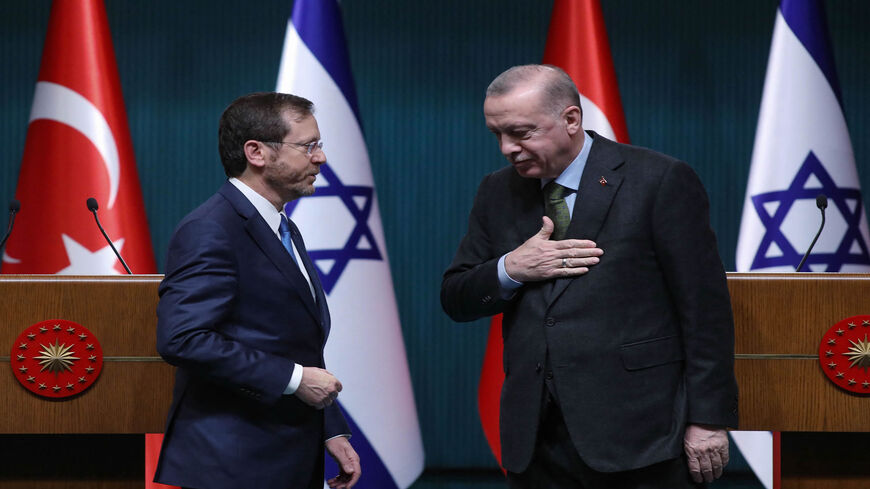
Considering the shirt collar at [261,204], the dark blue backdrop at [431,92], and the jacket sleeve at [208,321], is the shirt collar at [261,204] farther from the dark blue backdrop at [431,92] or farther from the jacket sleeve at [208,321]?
the dark blue backdrop at [431,92]

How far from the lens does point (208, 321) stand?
1594 mm

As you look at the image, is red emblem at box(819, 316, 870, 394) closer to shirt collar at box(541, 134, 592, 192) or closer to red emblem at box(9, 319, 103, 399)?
shirt collar at box(541, 134, 592, 192)

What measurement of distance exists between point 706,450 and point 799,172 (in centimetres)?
226

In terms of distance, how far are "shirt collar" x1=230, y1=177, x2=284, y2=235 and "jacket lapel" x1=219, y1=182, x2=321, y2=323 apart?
25mm

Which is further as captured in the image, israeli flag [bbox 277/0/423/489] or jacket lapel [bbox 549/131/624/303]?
israeli flag [bbox 277/0/423/489]

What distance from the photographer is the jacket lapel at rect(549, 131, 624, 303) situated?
1.73 m

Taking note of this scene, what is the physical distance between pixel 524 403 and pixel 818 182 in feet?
7.70

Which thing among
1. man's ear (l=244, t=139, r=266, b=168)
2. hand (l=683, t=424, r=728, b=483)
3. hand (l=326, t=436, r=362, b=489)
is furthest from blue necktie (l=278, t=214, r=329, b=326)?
hand (l=683, t=424, r=728, b=483)

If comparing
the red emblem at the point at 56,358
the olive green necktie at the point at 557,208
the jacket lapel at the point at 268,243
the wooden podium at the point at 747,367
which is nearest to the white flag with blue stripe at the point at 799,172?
the wooden podium at the point at 747,367

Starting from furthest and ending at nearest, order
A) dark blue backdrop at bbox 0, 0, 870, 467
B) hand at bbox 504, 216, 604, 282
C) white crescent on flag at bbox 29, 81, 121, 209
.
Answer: dark blue backdrop at bbox 0, 0, 870, 467 < white crescent on flag at bbox 29, 81, 121, 209 < hand at bbox 504, 216, 604, 282

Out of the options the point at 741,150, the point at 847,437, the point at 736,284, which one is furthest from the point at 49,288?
the point at 741,150

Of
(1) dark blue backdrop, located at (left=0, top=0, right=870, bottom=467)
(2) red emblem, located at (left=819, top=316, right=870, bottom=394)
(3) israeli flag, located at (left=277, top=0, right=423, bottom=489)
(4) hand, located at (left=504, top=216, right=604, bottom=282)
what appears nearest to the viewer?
(4) hand, located at (left=504, top=216, right=604, bottom=282)

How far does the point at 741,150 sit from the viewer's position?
464cm

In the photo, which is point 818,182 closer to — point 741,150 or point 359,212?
point 741,150
